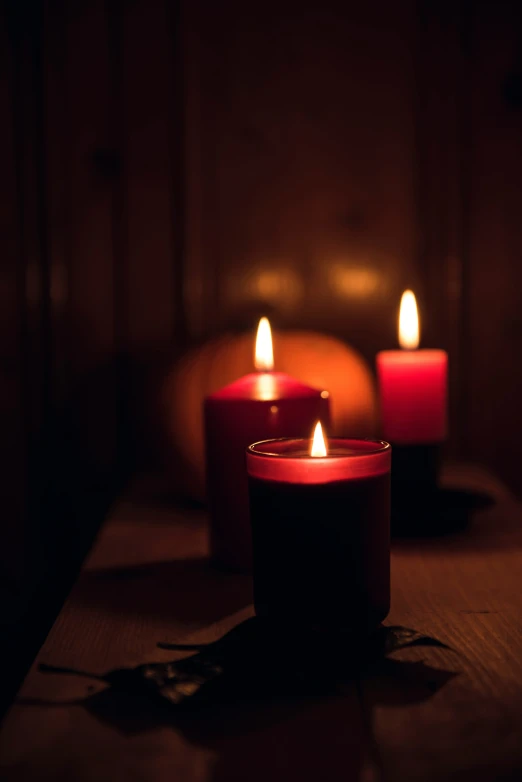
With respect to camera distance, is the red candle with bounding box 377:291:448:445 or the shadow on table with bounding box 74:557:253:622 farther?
the red candle with bounding box 377:291:448:445

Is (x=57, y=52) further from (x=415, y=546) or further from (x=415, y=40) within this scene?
(x=415, y=546)

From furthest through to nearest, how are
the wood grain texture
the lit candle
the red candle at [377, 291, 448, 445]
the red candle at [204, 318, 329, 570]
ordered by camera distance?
1. the red candle at [377, 291, 448, 445]
2. the red candle at [204, 318, 329, 570]
3. the lit candle
4. the wood grain texture

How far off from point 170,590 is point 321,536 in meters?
0.18

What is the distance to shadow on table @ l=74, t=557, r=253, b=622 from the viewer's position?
569 millimetres

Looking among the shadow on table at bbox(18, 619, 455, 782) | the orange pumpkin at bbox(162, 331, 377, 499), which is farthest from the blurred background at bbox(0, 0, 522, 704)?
the shadow on table at bbox(18, 619, 455, 782)

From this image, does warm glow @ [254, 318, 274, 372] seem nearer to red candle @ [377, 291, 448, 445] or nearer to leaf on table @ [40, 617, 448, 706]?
red candle @ [377, 291, 448, 445]

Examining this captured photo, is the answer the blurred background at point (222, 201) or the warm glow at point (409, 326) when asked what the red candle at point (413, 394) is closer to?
the warm glow at point (409, 326)

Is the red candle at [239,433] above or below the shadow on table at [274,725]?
above

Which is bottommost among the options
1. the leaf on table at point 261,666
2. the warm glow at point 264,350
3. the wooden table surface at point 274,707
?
the wooden table surface at point 274,707

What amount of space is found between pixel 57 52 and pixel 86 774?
106 cm

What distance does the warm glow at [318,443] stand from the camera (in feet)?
1.64

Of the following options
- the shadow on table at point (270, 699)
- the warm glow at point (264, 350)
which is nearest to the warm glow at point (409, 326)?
the warm glow at point (264, 350)

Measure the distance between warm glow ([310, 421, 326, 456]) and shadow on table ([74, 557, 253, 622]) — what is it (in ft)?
0.47

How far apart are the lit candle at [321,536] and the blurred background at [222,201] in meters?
0.67
